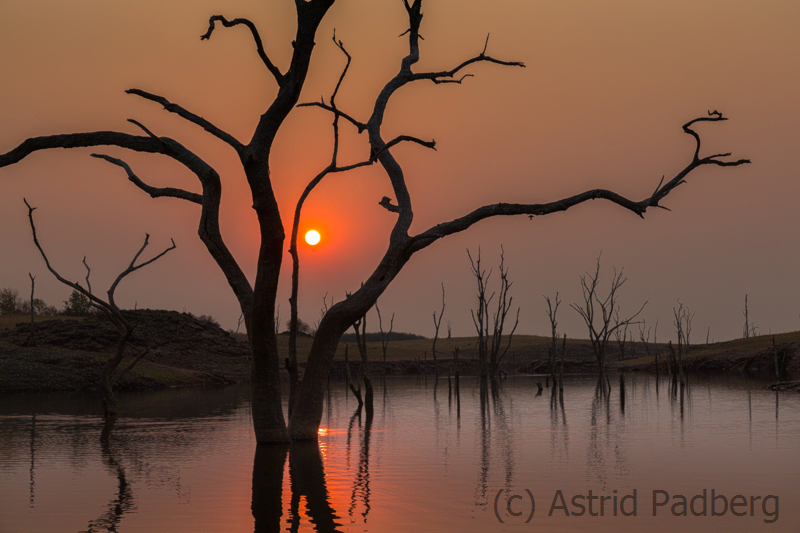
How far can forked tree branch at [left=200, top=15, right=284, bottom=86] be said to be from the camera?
12195mm

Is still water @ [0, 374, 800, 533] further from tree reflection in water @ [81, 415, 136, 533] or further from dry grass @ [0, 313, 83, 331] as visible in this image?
dry grass @ [0, 313, 83, 331]

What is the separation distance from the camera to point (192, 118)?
46.3ft

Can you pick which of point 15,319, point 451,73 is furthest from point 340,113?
point 15,319

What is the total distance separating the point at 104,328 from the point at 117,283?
3678 cm

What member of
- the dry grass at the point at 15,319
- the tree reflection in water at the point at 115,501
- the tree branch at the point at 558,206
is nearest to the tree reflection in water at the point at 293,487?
the tree reflection in water at the point at 115,501

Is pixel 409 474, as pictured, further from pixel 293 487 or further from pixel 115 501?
pixel 115 501

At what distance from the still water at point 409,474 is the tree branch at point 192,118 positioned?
6.27m

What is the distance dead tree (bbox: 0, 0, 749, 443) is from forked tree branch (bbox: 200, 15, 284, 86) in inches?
1.0

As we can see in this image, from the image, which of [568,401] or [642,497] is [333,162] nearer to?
[642,497]

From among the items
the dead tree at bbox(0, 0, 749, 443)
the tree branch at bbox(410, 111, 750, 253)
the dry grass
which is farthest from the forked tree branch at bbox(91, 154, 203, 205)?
the dry grass

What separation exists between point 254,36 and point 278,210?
132 inches

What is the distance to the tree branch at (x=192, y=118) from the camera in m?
13.8

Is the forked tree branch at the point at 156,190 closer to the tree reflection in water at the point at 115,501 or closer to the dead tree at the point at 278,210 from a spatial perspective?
the dead tree at the point at 278,210

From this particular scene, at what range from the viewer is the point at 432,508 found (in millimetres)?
11031
